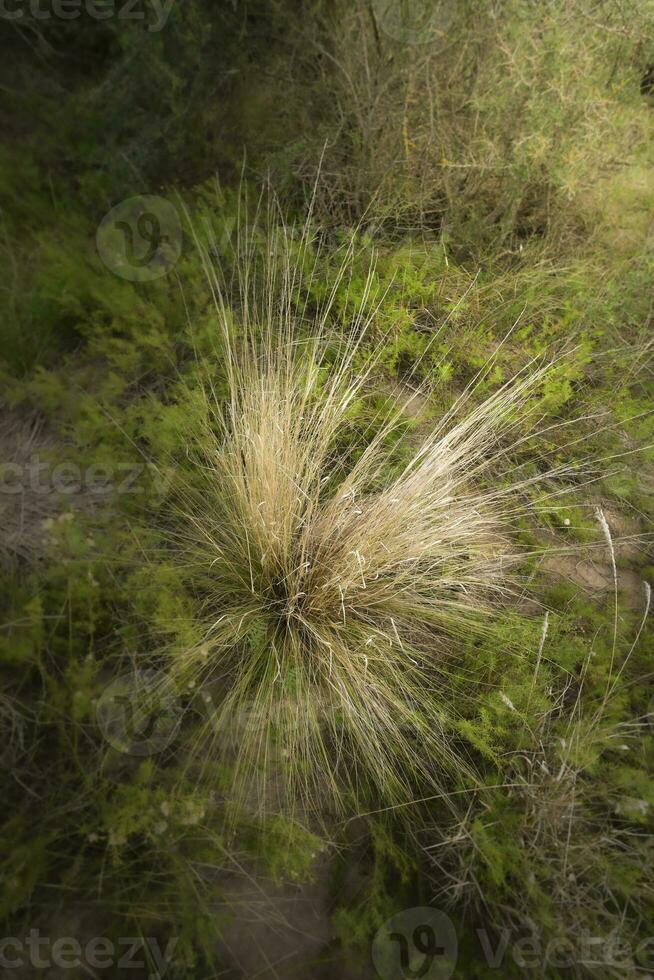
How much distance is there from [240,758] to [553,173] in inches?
123

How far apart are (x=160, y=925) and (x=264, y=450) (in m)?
1.40

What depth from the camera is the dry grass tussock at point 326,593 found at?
1813 millimetres

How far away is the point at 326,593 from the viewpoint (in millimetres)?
1974

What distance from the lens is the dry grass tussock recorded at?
1.81 meters

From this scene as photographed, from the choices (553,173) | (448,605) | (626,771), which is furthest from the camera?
(553,173)

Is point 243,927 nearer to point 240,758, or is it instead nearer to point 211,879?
point 211,879

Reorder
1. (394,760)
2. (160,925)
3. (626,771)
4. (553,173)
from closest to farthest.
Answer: (160,925), (626,771), (394,760), (553,173)

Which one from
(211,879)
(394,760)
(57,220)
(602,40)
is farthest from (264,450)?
(602,40)

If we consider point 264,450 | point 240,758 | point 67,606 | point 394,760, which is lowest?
point 394,760

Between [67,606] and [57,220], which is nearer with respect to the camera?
[67,606]

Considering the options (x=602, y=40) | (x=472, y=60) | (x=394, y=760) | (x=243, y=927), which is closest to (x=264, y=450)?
(x=394, y=760)

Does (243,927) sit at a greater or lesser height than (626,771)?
lesser

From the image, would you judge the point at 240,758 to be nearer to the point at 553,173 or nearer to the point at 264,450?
the point at 264,450

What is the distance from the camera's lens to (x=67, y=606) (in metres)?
1.85
